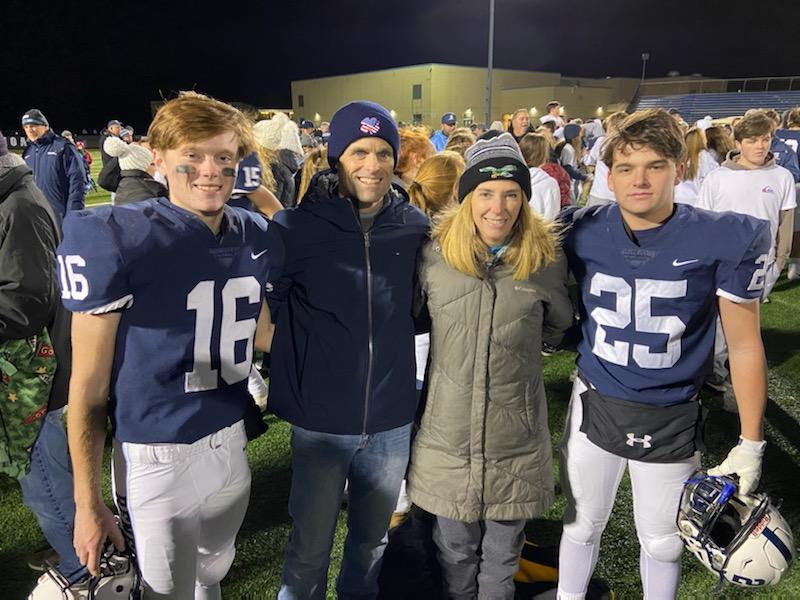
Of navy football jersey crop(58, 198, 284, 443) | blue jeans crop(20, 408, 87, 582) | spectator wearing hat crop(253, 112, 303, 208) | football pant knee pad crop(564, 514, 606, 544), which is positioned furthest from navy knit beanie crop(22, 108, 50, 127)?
football pant knee pad crop(564, 514, 606, 544)

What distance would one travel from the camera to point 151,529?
1.71 meters

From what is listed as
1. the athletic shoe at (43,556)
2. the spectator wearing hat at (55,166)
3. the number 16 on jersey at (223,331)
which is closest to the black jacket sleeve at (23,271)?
the number 16 on jersey at (223,331)

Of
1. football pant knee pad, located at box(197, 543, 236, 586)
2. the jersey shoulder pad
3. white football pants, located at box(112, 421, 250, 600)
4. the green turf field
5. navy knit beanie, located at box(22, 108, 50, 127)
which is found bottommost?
the green turf field

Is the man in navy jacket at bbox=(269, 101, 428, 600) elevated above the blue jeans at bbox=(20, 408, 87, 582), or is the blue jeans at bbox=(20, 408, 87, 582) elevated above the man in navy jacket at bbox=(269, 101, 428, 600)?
the man in navy jacket at bbox=(269, 101, 428, 600)

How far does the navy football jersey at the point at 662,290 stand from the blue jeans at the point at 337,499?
82 centimetres

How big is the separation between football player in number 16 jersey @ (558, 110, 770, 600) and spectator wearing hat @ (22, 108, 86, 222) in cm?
673

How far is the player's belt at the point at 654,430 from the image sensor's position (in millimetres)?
2068

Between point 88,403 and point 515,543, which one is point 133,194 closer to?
point 88,403

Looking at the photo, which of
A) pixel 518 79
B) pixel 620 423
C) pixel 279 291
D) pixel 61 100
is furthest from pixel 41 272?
pixel 61 100

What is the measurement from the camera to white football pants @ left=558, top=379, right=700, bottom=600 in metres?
2.11

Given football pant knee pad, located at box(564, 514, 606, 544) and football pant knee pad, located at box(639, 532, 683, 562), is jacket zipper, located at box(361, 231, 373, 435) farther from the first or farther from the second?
football pant knee pad, located at box(639, 532, 683, 562)

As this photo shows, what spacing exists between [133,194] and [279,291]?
5.65 feet

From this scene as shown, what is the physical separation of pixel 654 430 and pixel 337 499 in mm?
1149

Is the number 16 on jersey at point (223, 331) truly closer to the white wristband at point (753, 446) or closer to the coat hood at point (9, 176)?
the coat hood at point (9, 176)
